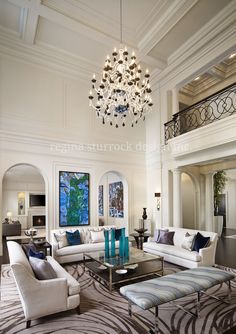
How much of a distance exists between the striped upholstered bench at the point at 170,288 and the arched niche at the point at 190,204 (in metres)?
6.08

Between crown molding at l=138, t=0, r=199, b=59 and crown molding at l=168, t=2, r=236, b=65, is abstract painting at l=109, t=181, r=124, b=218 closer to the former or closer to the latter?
crown molding at l=138, t=0, r=199, b=59

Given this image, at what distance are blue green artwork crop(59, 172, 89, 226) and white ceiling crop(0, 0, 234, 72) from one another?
13.8ft

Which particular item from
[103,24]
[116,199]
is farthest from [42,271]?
[116,199]

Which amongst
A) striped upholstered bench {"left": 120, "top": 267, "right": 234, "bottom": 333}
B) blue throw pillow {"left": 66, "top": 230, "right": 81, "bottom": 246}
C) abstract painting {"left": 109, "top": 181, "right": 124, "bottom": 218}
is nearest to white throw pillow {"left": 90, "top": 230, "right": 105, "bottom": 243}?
blue throw pillow {"left": 66, "top": 230, "right": 81, "bottom": 246}

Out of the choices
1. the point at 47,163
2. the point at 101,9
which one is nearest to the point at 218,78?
the point at 101,9

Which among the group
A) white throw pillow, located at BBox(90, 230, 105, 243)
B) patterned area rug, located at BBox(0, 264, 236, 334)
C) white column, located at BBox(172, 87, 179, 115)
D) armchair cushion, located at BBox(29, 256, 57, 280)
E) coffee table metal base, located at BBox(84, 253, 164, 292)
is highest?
white column, located at BBox(172, 87, 179, 115)

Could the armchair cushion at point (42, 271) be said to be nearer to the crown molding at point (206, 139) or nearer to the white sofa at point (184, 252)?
the white sofa at point (184, 252)

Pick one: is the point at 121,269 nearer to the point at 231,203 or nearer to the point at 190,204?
the point at 190,204

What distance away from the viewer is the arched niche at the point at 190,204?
375 inches

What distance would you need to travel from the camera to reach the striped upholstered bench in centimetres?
275

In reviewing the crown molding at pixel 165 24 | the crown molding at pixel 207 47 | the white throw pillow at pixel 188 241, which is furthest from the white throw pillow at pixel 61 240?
the crown molding at pixel 207 47

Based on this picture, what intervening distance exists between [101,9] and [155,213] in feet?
22.2

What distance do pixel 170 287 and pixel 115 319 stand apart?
35.4 inches

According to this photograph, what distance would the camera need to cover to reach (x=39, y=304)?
9.89ft
